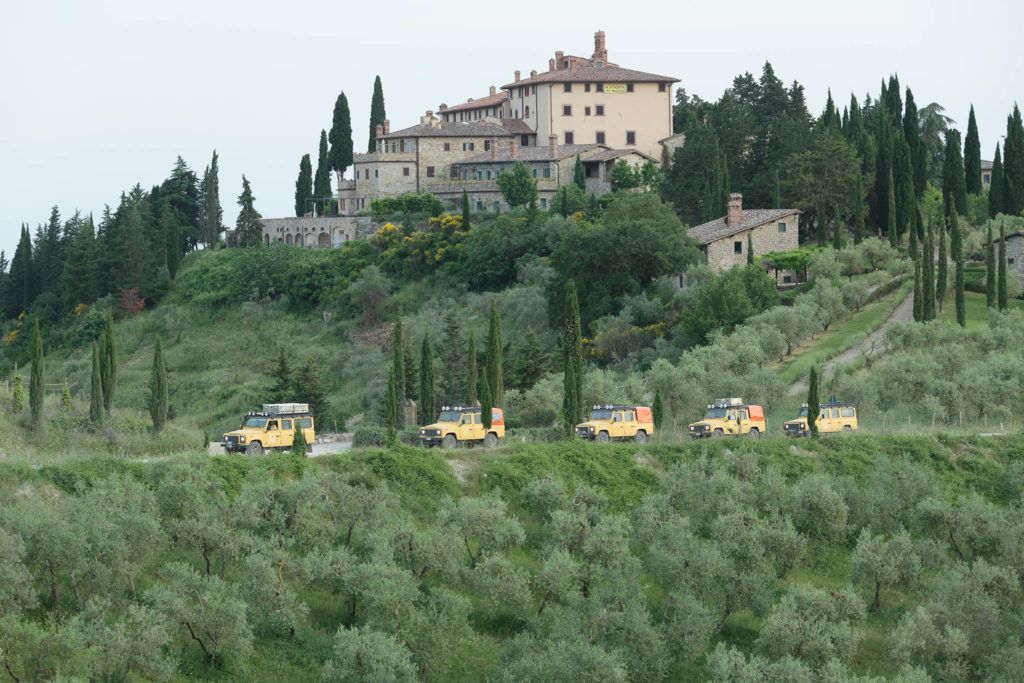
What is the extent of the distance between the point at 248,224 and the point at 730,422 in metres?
63.8

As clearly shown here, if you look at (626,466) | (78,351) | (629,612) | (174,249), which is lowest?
(629,612)

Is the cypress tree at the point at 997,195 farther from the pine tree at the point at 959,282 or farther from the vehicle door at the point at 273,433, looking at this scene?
the vehicle door at the point at 273,433

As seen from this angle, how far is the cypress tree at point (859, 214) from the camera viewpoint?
254 ft

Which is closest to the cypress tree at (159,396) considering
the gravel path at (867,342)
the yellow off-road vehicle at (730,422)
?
the yellow off-road vehicle at (730,422)

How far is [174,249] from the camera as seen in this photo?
98062 mm

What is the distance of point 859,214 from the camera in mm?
78438

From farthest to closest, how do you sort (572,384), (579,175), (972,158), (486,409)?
(579,175), (972,158), (572,384), (486,409)

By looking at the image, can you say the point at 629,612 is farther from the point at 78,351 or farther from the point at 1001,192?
the point at 78,351

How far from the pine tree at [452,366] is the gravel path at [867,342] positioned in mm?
14494

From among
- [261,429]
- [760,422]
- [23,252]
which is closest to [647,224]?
[760,422]

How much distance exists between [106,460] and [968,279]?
1859 inches

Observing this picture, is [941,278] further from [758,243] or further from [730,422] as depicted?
[730,422]

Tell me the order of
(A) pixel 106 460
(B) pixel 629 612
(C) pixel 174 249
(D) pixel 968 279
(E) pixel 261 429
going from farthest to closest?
(C) pixel 174 249 → (D) pixel 968 279 → (E) pixel 261 429 → (A) pixel 106 460 → (B) pixel 629 612

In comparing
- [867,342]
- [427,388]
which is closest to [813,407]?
[427,388]
